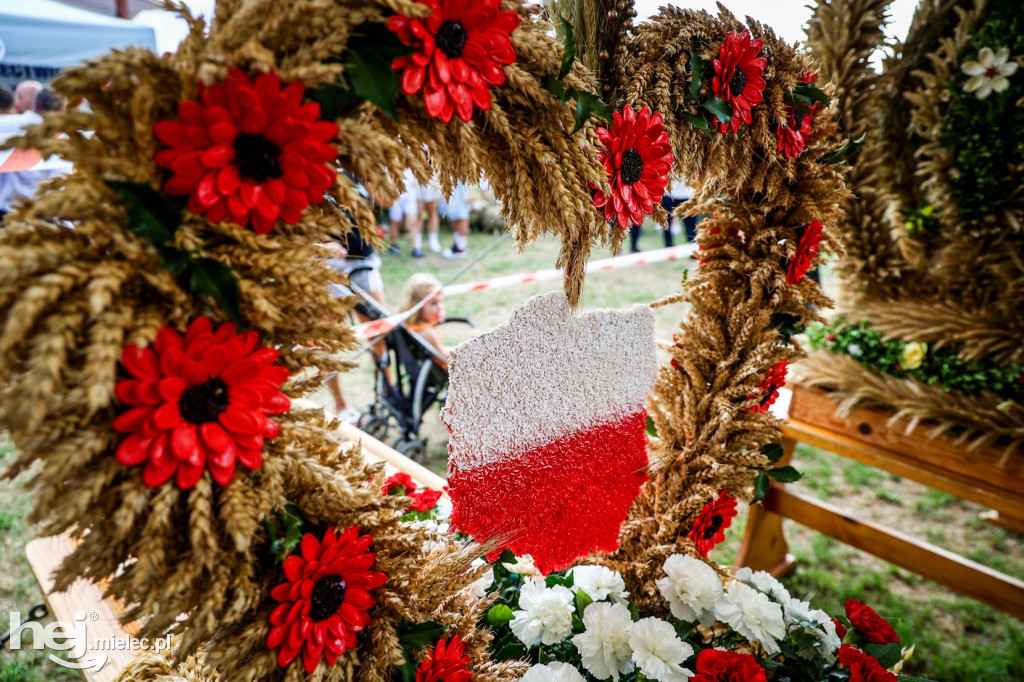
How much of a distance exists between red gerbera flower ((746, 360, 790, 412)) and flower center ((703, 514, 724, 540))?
10.0 inches

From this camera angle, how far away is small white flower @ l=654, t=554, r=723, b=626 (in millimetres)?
1144

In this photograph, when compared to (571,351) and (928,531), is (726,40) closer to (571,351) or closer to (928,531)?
(571,351)

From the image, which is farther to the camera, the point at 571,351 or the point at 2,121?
the point at 2,121

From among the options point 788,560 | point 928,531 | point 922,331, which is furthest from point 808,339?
point 928,531

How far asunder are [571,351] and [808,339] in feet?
6.73

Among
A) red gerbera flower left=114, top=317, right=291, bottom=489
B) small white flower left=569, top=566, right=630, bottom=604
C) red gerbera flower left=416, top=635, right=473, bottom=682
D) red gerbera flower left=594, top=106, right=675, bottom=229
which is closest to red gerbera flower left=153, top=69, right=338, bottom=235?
red gerbera flower left=114, top=317, right=291, bottom=489

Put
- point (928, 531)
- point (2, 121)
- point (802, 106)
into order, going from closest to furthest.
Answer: point (802, 106), point (928, 531), point (2, 121)

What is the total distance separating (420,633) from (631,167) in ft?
2.32

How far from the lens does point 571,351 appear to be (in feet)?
3.43

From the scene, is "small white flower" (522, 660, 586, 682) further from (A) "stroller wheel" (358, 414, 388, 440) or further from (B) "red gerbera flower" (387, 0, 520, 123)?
(A) "stroller wheel" (358, 414, 388, 440)

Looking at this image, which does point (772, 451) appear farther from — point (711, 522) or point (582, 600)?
point (582, 600)

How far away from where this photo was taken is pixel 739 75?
3.29ft

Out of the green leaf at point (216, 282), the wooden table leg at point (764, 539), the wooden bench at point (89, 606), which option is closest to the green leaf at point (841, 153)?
the wooden bench at point (89, 606)

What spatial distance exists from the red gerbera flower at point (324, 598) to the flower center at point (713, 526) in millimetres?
841
